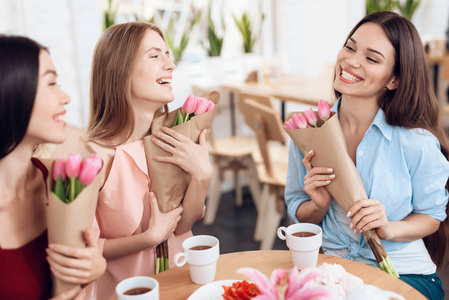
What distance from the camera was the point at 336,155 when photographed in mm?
1281

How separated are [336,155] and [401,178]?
0.28 meters

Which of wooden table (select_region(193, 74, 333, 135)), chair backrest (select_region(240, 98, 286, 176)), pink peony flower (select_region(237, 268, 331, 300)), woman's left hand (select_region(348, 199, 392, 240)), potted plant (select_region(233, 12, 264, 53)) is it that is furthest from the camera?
potted plant (select_region(233, 12, 264, 53))

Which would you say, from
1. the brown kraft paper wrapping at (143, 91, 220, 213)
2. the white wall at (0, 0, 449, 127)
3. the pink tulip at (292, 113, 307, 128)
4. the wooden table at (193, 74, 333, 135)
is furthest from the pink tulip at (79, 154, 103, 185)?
the white wall at (0, 0, 449, 127)

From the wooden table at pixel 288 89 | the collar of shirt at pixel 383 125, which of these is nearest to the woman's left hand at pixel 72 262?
the collar of shirt at pixel 383 125

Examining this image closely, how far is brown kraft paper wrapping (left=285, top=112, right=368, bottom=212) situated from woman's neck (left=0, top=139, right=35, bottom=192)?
27.7 inches

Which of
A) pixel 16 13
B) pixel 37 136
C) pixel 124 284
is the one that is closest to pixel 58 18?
pixel 16 13

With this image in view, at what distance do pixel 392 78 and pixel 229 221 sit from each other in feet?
7.42

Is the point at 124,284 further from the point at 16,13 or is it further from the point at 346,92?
the point at 16,13

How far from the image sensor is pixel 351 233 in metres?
1.44

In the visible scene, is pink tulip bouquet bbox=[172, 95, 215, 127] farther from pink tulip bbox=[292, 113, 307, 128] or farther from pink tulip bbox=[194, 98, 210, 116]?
pink tulip bbox=[292, 113, 307, 128]

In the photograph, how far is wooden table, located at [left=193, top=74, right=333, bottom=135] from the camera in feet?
9.80

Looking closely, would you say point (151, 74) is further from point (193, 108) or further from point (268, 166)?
point (268, 166)

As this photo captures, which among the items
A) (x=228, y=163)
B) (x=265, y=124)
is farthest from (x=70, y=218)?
(x=228, y=163)

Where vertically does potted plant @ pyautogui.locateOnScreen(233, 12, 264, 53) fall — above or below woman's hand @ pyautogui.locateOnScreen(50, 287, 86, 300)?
above
